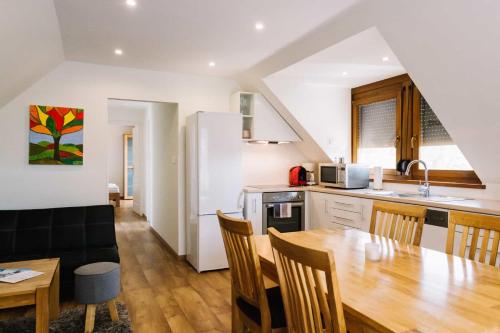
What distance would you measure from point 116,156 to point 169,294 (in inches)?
342

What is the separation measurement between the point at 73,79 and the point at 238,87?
1.98 metres

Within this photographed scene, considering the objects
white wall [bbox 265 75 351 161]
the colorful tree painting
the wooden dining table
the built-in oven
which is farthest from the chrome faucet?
the colorful tree painting

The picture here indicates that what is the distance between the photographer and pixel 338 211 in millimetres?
3908

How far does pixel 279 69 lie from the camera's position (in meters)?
3.78

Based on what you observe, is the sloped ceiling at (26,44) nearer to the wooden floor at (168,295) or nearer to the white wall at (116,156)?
the wooden floor at (168,295)

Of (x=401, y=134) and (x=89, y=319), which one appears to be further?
(x=401, y=134)

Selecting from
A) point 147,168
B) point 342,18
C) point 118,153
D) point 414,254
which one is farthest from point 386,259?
point 118,153

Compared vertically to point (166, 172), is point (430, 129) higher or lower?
higher

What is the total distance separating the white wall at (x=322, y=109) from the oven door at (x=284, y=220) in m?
0.89

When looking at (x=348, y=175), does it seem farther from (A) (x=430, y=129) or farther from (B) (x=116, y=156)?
(B) (x=116, y=156)

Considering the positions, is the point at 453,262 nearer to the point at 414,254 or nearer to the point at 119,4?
the point at 414,254

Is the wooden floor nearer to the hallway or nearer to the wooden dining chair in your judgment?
the hallway

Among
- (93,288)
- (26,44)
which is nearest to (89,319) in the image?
(93,288)

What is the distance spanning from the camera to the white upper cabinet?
4371 mm
